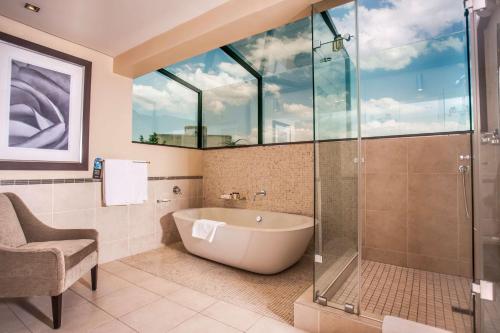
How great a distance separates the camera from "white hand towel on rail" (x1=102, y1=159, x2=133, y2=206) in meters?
3.00

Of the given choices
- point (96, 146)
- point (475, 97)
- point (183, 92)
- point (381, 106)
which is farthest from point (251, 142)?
point (475, 97)

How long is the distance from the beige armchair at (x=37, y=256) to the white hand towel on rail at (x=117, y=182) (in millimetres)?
734

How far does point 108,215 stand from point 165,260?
0.89m

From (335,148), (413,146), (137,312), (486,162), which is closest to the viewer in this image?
(486,162)

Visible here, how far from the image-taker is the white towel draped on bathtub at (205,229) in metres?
2.78

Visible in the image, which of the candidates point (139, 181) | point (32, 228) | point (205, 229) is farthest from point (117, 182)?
point (205, 229)

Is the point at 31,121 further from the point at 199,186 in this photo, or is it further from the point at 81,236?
the point at 199,186

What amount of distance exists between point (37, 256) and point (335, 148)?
7.72ft

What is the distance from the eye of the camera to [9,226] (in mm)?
2086

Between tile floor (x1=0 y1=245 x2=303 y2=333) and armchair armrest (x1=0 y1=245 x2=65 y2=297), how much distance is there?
0.94 feet

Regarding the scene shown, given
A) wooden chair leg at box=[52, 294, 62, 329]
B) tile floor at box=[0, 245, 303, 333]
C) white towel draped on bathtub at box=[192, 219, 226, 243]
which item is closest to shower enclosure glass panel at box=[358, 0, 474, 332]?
tile floor at box=[0, 245, 303, 333]

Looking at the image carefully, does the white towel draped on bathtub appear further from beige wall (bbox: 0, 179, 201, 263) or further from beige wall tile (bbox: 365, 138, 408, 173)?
beige wall tile (bbox: 365, 138, 408, 173)

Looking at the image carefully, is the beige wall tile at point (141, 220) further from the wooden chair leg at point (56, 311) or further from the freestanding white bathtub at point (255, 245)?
the wooden chair leg at point (56, 311)

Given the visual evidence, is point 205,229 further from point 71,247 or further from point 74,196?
point 74,196
